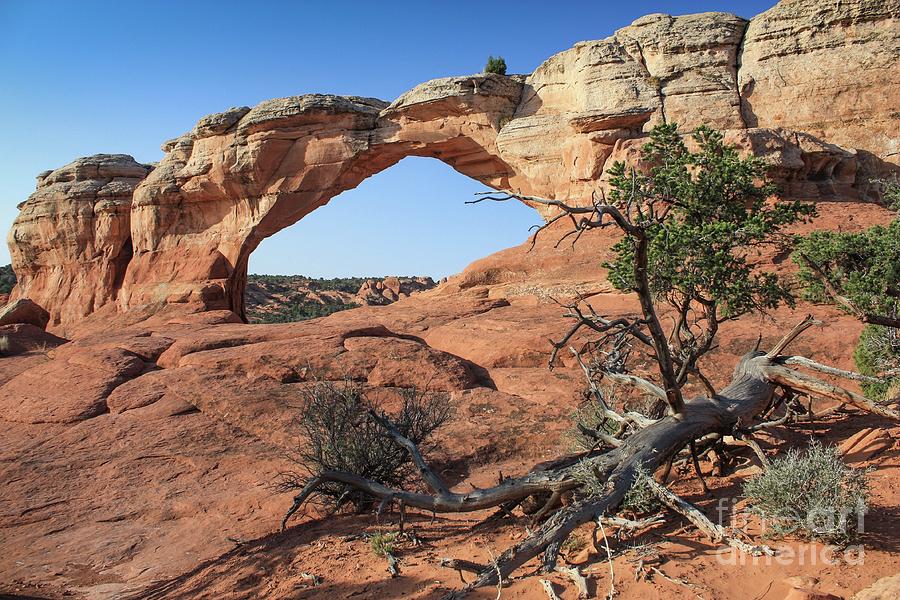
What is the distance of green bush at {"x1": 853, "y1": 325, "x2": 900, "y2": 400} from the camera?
340 inches

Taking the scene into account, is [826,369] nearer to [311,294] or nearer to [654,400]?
[654,400]

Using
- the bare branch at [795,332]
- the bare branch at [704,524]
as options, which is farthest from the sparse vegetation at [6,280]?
the bare branch at [704,524]

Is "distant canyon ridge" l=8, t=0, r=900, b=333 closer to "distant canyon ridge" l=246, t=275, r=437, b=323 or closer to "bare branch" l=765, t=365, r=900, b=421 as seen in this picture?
"bare branch" l=765, t=365, r=900, b=421

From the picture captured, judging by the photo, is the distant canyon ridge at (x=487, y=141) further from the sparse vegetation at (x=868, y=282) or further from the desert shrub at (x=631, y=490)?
the desert shrub at (x=631, y=490)

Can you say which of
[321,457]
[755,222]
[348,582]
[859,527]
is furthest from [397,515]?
[755,222]

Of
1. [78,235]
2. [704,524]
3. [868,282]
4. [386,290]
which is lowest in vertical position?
[386,290]

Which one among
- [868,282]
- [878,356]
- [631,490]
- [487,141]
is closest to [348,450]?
[631,490]

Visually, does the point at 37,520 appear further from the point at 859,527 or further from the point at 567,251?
the point at 567,251

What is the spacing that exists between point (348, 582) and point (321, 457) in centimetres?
207

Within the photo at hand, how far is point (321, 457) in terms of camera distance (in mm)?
6684

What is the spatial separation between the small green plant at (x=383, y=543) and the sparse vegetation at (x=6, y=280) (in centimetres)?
4651

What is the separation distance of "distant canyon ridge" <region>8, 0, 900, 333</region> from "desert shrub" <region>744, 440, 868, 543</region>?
16216mm

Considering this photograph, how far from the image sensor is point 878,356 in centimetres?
939

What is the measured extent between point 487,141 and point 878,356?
58.2 ft
